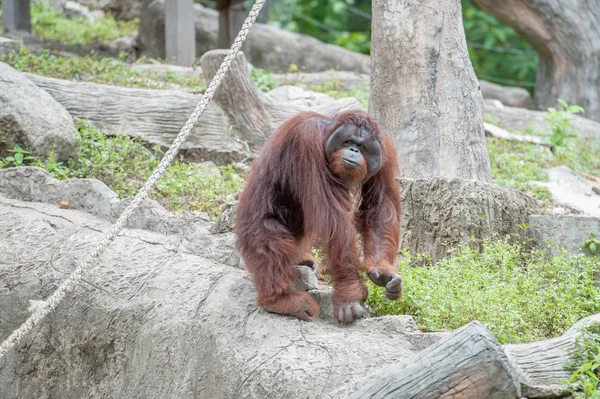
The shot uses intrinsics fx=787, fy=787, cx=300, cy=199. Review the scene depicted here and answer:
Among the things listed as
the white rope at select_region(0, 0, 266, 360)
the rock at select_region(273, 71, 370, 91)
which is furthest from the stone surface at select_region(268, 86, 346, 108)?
the white rope at select_region(0, 0, 266, 360)

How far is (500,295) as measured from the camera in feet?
11.5

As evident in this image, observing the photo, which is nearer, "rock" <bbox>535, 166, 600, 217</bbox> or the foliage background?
"rock" <bbox>535, 166, 600, 217</bbox>

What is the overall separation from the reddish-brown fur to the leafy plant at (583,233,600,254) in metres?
1.17

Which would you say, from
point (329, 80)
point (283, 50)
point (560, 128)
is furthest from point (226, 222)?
point (283, 50)

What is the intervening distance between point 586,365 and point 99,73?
5.51 m

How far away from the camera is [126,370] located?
3664 mm

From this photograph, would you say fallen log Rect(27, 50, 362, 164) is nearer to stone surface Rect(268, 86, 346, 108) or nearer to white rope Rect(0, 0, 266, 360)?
stone surface Rect(268, 86, 346, 108)

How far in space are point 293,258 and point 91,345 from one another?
113 centimetres

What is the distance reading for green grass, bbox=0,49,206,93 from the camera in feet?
22.2

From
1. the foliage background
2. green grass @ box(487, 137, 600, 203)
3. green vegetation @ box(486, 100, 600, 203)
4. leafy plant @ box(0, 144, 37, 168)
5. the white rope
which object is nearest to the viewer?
the white rope

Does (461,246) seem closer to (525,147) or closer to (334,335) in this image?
(334,335)

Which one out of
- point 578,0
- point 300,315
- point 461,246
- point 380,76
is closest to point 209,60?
point 380,76

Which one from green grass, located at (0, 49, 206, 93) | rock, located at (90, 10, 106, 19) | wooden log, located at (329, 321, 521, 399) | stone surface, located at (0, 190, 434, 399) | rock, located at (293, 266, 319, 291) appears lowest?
stone surface, located at (0, 190, 434, 399)

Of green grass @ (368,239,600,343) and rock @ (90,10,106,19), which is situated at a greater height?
rock @ (90,10,106,19)
